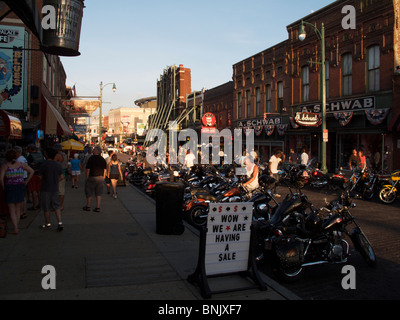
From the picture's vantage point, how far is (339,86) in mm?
24422

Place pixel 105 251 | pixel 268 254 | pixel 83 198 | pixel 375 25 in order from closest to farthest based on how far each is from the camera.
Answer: pixel 268 254 → pixel 105 251 → pixel 83 198 → pixel 375 25

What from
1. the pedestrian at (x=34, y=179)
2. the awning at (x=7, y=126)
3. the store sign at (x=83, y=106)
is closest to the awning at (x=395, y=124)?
the pedestrian at (x=34, y=179)

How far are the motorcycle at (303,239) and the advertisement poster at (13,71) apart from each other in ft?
51.7

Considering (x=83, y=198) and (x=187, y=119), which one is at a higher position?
(x=187, y=119)

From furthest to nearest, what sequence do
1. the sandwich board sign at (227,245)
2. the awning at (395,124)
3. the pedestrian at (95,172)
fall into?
the awning at (395,124), the pedestrian at (95,172), the sandwich board sign at (227,245)

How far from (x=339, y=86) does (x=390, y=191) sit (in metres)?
12.8

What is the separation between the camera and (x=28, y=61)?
1930 cm

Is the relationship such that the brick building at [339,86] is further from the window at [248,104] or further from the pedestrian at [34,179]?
the pedestrian at [34,179]

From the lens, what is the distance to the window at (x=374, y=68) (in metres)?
21.6
